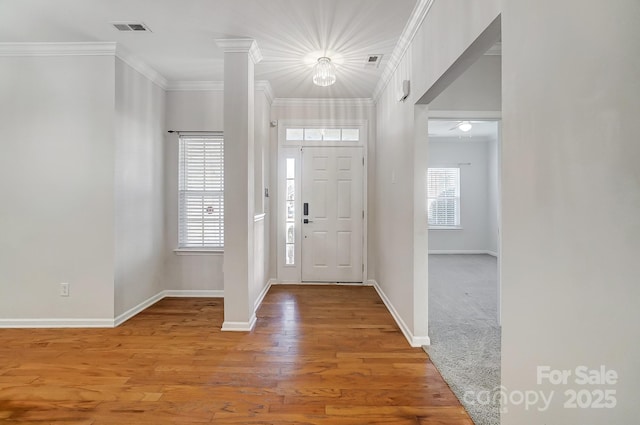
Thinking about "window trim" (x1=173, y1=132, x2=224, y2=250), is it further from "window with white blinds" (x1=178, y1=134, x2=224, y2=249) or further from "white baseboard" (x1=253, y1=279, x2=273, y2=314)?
"white baseboard" (x1=253, y1=279, x2=273, y2=314)

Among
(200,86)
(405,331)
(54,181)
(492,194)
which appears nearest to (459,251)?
(492,194)

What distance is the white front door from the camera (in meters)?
4.66

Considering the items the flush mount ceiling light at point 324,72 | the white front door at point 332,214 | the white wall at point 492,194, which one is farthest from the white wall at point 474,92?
the white wall at point 492,194

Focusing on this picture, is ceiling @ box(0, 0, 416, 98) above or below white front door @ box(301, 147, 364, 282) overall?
above

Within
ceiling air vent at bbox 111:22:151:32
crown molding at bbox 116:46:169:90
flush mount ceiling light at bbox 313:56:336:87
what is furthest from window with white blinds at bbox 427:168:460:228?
ceiling air vent at bbox 111:22:151:32

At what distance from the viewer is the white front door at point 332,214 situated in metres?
4.66

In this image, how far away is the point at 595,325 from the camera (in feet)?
3.06

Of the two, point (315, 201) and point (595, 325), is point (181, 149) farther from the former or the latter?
point (595, 325)

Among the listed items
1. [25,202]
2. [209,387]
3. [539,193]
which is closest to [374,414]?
[209,387]

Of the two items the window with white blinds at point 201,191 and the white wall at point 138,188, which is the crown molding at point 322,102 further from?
the white wall at point 138,188

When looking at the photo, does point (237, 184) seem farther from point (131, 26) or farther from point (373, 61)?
point (373, 61)

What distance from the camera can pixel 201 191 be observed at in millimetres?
4078

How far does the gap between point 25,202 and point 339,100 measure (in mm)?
3823

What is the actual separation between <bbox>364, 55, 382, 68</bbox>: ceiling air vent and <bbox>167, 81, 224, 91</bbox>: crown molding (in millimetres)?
1867
